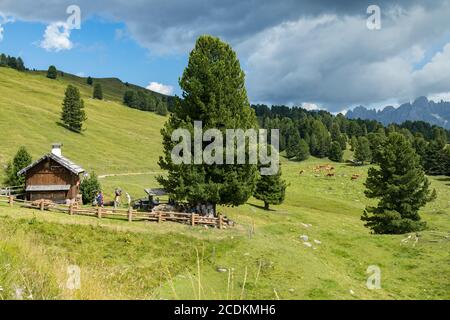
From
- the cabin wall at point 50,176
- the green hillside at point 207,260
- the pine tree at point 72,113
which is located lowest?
the green hillside at point 207,260

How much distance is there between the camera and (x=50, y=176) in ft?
155

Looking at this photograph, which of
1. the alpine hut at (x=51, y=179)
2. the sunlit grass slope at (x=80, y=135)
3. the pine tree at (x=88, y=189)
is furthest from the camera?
the sunlit grass slope at (x=80, y=135)

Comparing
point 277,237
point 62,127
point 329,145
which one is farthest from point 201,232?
point 329,145

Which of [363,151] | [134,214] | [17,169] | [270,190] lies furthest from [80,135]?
[134,214]

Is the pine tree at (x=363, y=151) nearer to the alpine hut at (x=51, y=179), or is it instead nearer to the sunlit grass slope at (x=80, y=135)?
the sunlit grass slope at (x=80, y=135)

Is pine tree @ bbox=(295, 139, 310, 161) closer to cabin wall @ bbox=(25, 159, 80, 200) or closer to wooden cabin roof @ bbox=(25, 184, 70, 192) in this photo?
cabin wall @ bbox=(25, 159, 80, 200)

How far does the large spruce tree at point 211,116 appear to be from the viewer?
3578 cm

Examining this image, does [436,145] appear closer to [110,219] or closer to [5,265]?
[110,219]

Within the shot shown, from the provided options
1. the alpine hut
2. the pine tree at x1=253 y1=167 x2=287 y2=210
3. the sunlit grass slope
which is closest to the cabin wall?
the alpine hut

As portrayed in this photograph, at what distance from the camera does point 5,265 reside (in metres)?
9.41

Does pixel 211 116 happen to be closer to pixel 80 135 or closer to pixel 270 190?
pixel 270 190

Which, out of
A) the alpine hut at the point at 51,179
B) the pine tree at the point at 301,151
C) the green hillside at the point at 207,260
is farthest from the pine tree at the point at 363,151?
the alpine hut at the point at 51,179

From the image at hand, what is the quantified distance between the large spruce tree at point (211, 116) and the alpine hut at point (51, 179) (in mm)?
15182

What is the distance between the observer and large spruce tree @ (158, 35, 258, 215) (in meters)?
35.8
